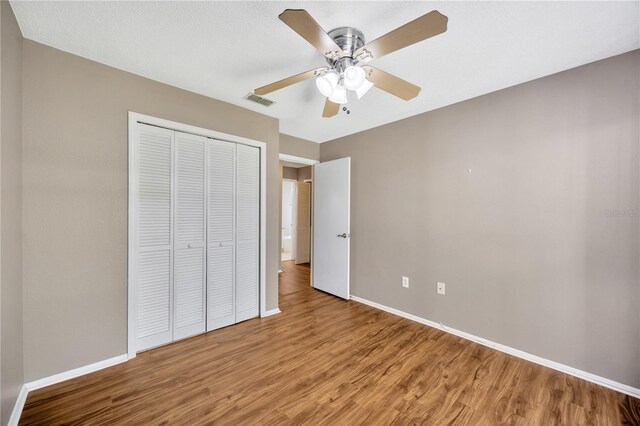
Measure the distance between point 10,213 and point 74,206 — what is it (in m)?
0.43

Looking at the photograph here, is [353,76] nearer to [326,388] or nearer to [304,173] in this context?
[326,388]

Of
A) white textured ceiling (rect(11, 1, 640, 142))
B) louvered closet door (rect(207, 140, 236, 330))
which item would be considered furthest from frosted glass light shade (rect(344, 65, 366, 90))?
louvered closet door (rect(207, 140, 236, 330))

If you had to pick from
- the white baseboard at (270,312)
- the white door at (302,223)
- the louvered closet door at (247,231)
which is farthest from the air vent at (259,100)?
the white door at (302,223)

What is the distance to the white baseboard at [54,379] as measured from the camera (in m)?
1.55

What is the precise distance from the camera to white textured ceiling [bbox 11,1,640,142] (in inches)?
58.2

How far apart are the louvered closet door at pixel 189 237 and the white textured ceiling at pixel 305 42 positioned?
64cm

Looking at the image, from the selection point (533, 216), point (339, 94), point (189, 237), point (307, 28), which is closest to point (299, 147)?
point (189, 237)

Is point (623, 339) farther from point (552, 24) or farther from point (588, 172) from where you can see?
point (552, 24)

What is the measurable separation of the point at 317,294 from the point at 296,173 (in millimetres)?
3443

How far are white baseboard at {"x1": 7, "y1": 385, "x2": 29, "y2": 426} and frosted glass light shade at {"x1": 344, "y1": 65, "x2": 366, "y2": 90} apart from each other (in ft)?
9.26

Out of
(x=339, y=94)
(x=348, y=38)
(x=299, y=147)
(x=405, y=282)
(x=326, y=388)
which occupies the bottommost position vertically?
(x=326, y=388)

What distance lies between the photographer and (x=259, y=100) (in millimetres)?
2686

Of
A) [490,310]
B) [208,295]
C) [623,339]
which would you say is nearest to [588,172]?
[623,339]

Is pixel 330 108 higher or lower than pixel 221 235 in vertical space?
higher
